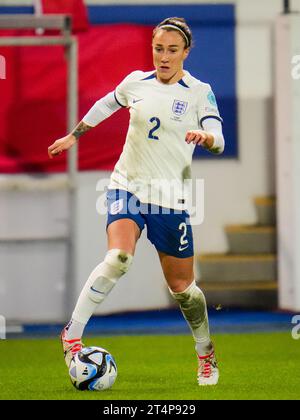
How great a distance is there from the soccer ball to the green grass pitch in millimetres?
57

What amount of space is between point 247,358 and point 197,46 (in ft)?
16.8

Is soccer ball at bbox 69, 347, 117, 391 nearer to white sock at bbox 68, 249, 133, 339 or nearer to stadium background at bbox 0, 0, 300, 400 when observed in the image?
white sock at bbox 68, 249, 133, 339

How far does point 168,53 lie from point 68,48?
15.2ft

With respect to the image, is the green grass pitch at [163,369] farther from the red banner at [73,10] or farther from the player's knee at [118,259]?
the red banner at [73,10]

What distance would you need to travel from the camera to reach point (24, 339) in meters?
11.8

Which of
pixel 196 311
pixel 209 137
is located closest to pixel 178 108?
pixel 209 137

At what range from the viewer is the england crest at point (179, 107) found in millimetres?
8234

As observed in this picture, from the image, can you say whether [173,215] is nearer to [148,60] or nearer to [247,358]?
[247,358]

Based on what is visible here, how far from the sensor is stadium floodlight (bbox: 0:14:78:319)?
12.3 metres

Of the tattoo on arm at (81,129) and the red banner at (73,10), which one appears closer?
the tattoo on arm at (81,129)

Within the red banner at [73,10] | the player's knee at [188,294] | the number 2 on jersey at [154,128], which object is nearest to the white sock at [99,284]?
the player's knee at [188,294]

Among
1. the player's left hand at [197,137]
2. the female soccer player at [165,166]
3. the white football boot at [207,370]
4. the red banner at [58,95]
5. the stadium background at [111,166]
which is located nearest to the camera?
the player's left hand at [197,137]

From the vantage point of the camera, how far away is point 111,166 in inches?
542
